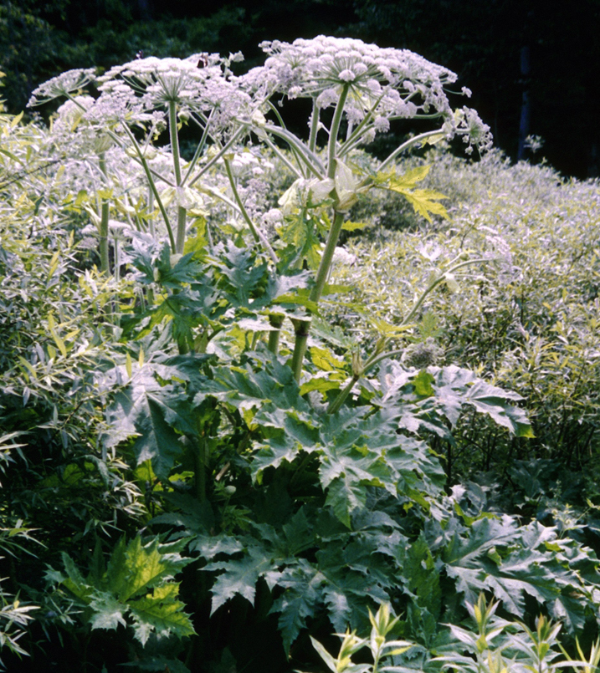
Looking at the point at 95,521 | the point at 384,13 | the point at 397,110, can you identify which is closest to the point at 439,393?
the point at 397,110

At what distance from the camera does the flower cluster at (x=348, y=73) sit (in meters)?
1.60

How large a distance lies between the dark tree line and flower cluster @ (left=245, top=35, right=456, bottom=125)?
1130 centimetres

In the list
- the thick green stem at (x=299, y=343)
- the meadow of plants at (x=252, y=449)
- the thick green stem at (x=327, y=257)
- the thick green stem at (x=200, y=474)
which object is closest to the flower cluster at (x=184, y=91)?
the meadow of plants at (x=252, y=449)

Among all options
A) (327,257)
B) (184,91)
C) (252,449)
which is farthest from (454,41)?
(252,449)

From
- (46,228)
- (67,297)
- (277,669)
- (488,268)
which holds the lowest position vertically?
(277,669)

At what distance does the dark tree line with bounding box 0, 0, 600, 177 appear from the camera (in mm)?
12281

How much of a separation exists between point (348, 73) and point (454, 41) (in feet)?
46.3

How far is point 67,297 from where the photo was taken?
1.63 metres

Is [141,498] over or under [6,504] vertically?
under

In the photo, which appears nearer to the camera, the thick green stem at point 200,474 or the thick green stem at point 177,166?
the thick green stem at point 200,474

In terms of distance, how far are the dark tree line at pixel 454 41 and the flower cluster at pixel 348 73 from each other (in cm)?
1130

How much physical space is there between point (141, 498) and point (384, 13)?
14.1m

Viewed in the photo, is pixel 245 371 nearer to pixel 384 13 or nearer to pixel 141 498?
pixel 141 498

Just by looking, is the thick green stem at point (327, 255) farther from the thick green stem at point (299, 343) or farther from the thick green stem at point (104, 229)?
the thick green stem at point (104, 229)
